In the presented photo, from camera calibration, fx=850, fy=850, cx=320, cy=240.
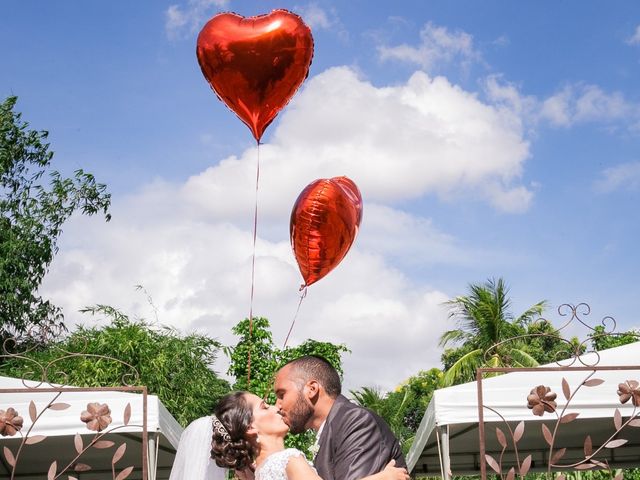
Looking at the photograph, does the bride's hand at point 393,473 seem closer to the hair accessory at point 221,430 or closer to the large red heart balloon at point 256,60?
the hair accessory at point 221,430

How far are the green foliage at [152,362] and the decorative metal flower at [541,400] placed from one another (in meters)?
12.0

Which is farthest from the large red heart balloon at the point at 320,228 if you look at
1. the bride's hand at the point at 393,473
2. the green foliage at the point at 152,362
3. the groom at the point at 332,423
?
the green foliage at the point at 152,362

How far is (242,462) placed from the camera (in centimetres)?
337

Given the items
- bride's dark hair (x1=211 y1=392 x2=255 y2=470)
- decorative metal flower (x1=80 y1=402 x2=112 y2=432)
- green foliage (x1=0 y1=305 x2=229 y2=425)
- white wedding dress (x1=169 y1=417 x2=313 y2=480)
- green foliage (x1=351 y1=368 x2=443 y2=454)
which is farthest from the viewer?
green foliage (x1=351 y1=368 x2=443 y2=454)

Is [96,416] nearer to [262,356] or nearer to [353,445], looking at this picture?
[353,445]

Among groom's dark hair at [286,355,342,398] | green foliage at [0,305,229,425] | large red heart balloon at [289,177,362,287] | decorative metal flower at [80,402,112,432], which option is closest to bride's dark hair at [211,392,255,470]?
groom's dark hair at [286,355,342,398]

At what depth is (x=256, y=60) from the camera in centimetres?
540

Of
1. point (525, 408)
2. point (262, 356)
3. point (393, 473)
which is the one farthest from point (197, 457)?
point (262, 356)

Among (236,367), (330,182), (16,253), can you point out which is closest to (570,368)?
(330,182)

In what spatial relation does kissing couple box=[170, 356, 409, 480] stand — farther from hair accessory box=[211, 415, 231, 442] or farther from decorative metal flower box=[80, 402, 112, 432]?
decorative metal flower box=[80, 402, 112, 432]

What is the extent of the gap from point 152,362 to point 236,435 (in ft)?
46.1

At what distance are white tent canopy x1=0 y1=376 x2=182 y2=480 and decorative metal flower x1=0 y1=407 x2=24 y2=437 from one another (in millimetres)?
100

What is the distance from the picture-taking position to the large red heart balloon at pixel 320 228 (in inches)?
224

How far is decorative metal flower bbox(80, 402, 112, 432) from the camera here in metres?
5.28
